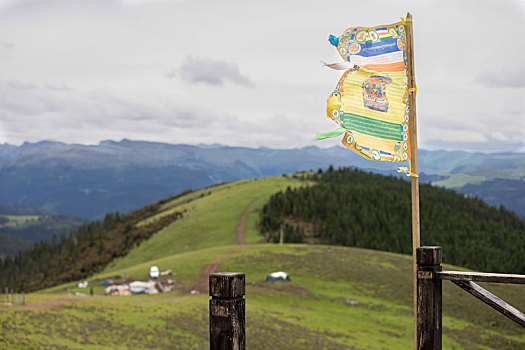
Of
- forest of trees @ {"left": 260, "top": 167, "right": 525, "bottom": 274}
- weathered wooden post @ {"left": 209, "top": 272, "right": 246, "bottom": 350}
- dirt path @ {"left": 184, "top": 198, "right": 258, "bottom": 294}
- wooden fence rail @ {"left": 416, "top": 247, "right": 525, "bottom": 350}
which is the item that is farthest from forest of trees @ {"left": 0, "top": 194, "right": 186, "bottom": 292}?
weathered wooden post @ {"left": 209, "top": 272, "right": 246, "bottom": 350}

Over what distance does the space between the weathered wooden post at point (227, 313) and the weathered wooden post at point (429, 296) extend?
2.50 m

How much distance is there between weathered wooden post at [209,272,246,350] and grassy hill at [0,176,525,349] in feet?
56.2

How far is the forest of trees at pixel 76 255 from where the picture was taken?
77.1 m

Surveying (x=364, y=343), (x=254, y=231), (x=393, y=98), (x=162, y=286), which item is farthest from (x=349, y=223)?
(x=393, y=98)

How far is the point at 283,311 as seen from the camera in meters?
33.5

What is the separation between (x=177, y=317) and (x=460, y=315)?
21769 mm

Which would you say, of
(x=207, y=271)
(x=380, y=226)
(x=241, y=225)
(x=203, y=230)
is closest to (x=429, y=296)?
(x=207, y=271)

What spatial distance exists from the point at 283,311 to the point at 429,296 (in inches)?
1125

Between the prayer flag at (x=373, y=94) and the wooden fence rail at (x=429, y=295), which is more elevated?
the prayer flag at (x=373, y=94)

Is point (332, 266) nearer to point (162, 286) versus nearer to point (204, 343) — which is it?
point (162, 286)

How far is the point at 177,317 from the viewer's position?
27.7m

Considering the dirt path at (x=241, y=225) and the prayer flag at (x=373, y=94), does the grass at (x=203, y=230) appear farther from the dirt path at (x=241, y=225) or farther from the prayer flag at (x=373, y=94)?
the prayer flag at (x=373, y=94)

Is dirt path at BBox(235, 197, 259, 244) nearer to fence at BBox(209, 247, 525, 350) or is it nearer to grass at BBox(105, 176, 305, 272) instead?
grass at BBox(105, 176, 305, 272)

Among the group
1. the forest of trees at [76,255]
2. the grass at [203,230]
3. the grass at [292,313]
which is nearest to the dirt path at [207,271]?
the grass at [292,313]
